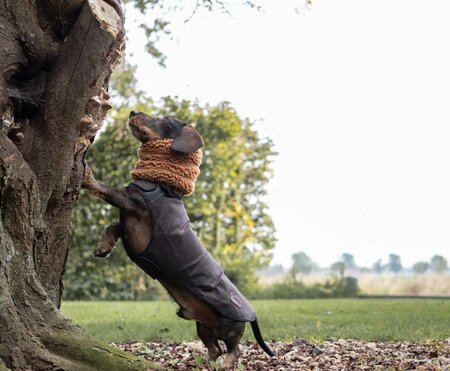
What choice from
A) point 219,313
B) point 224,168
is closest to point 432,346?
point 219,313

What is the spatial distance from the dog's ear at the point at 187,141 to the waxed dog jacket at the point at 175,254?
0.30m

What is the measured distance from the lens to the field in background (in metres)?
15.8

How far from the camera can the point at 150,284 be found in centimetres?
1556

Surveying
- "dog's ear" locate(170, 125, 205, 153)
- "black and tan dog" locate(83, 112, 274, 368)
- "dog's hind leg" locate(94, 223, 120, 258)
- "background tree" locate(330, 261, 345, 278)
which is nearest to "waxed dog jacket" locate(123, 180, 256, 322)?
"black and tan dog" locate(83, 112, 274, 368)

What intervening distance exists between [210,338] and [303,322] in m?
4.01

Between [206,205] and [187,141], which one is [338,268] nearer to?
[206,205]

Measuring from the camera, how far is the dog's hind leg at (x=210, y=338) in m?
5.36

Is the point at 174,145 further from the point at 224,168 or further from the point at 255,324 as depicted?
the point at 224,168

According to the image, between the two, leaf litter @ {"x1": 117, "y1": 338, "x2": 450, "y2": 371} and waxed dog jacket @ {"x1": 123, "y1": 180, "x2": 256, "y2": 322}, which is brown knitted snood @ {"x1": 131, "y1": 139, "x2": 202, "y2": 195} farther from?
leaf litter @ {"x1": 117, "y1": 338, "x2": 450, "y2": 371}

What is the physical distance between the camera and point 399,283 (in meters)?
16.5

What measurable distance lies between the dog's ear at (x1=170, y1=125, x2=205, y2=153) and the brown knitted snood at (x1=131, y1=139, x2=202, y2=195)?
72 mm

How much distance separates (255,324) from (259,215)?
9715 millimetres

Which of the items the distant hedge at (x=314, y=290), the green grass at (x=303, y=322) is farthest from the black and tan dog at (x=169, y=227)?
the distant hedge at (x=314, y=290)

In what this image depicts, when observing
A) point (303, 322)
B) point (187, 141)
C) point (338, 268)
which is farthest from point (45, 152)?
point (338, 268)
